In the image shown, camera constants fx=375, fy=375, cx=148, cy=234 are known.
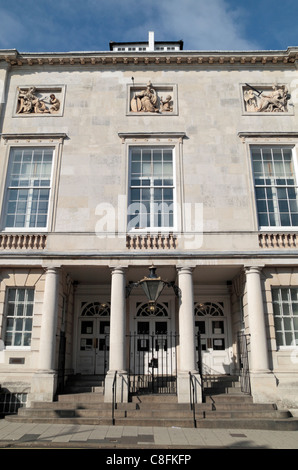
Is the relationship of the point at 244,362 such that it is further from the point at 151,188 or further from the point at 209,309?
the point at 151,188

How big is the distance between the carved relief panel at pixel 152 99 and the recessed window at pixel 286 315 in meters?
7.59

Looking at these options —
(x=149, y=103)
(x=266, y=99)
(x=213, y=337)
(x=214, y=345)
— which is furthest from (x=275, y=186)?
(x=214, y=345)

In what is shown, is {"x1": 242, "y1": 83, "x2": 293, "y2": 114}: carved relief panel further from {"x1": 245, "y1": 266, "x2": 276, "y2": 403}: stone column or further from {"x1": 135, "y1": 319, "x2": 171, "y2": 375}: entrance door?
{"x1": 135, "y1": 319, "x2": 171, "y2": 375}: entrance door

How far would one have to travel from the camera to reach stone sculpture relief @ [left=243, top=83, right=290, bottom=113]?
14.2m

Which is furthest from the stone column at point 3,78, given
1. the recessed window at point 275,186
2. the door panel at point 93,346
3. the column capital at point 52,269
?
the recessed window at point 275,186

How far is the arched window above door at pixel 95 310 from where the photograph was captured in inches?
569

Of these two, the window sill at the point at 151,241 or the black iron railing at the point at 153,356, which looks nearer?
the window sill at the point at 151,241

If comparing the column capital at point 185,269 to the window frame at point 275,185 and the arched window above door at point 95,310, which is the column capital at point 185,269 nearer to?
the window frame at point 275,185

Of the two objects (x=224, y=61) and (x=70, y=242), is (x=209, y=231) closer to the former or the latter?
(x=70, y=242)

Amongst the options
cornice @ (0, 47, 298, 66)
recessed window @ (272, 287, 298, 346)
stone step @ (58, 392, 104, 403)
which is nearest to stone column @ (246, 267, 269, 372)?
recessed window @ (272, 287, 298, 346)

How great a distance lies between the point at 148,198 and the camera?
13.3m
